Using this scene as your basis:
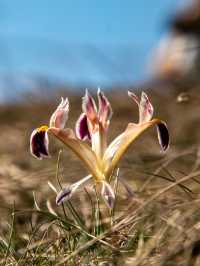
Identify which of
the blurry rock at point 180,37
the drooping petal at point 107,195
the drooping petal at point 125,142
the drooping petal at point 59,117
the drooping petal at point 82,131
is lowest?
the drooping petal at point 107,195

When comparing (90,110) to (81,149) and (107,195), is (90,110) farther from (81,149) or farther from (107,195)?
(107,195)

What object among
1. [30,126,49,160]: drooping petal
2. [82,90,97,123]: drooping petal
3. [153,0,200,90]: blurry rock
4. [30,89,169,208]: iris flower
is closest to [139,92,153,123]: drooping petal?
[30,89,169,208]: iris flower

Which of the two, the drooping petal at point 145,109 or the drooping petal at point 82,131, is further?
the drooping petal at point 82,131

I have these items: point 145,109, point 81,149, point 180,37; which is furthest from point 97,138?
point 180,37

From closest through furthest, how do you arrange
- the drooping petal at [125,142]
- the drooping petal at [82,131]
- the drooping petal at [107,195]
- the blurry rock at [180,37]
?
the drooping petal at [107,195] < the drooping petal at [125,142] < the drooping petal at [82,131] < the blurry rock at [180,37]

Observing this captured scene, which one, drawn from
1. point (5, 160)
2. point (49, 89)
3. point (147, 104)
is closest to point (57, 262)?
point (147, 104)

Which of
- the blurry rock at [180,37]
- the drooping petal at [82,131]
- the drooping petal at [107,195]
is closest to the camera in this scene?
the drooping petal at [107,195]

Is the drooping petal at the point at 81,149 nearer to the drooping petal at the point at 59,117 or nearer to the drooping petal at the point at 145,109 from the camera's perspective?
the drooping petal at the point at 59,117

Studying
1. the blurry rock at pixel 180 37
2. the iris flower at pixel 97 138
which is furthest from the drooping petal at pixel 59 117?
the blurry rock at pixel 180 37
